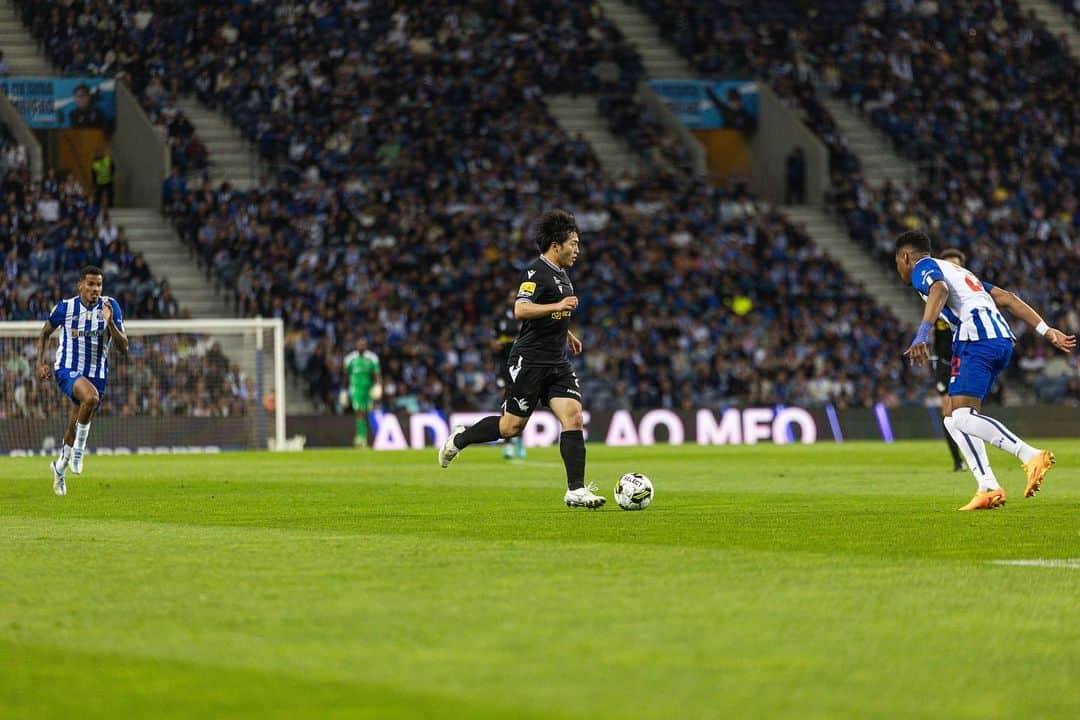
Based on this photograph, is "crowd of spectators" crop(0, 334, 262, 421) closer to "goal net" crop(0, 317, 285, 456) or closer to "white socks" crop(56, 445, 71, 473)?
"goal net" crop(0, 317, 285, 456)

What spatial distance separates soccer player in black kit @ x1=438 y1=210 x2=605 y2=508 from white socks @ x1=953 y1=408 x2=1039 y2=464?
2.74 m

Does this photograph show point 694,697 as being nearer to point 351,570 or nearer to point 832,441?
point 351,570

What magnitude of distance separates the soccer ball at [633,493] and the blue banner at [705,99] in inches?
1329

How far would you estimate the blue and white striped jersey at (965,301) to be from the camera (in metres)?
13.6

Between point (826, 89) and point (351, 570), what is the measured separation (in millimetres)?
40830

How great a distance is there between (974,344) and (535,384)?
326 centimetres

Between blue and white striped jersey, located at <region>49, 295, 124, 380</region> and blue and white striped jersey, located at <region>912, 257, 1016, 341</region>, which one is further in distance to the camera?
blue and white striped jersey, located at <region>49, 295, 124, 380</region>

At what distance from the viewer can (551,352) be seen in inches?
547

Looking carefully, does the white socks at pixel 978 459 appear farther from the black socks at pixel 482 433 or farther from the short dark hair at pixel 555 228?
the black socks at pixel 482 433

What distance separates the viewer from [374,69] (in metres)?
42.6

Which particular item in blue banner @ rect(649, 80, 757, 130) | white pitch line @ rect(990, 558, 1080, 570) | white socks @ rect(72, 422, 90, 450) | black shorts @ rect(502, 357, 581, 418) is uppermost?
blue banner @ rect(649, 80, 757, 130)

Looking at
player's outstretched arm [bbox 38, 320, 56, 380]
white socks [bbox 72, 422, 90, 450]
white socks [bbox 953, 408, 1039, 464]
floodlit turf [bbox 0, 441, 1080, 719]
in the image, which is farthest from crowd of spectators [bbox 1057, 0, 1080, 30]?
white socks [bbox 953, 408, 1039, 464]

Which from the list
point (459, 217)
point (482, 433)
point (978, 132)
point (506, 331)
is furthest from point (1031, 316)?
point (978, 132)

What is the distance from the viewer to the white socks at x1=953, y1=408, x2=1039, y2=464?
13.6 m
